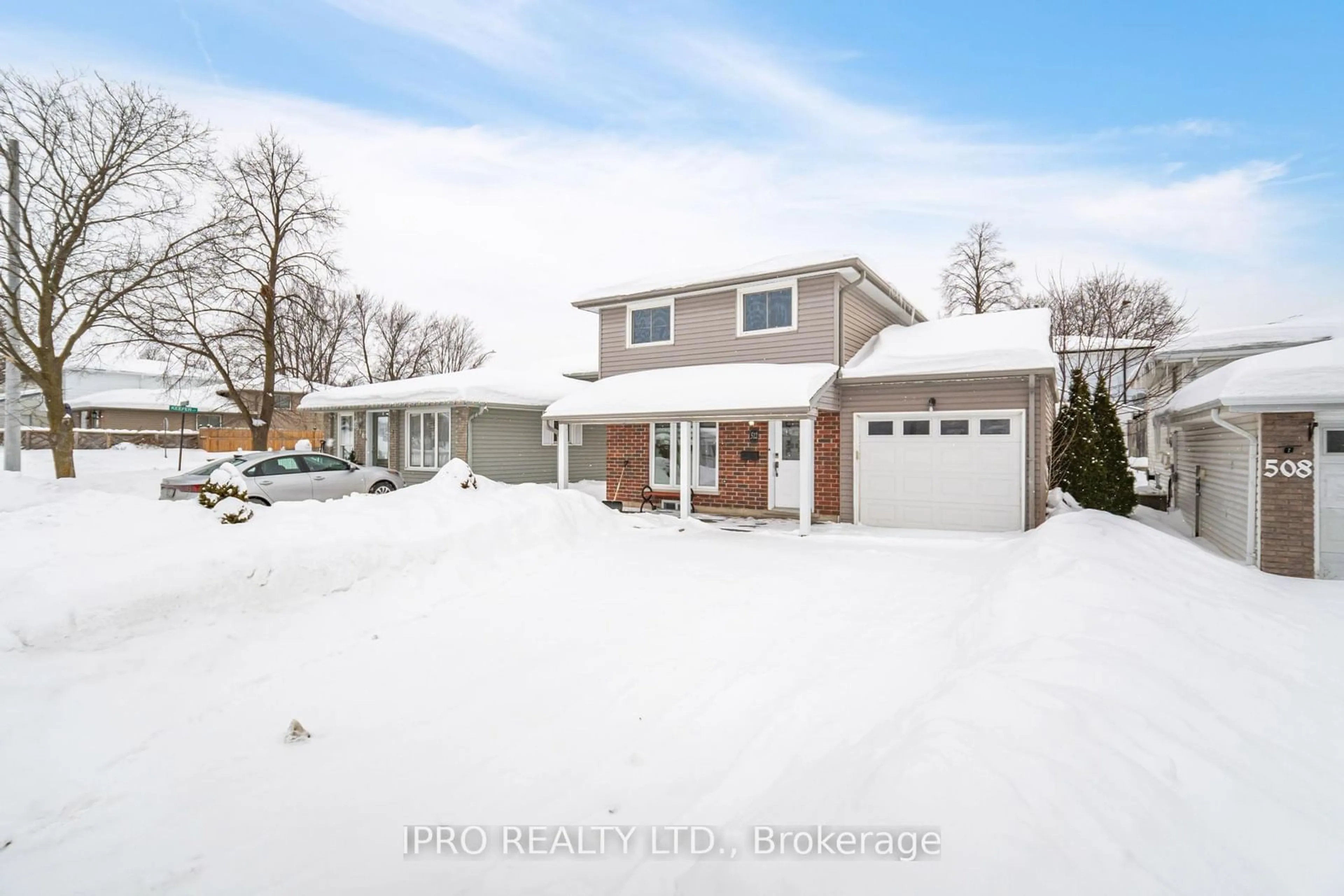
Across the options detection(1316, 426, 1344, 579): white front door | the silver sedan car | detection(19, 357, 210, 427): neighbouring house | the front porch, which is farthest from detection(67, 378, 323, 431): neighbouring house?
detection(1316, 426, 1344, 579): white front door

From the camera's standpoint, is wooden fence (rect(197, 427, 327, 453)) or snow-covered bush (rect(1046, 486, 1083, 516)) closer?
snow-covered bush (rect(1046, 486, 1083, 516))

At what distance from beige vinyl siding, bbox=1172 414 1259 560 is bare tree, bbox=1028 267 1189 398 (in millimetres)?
8977

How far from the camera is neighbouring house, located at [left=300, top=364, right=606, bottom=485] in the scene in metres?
16.5

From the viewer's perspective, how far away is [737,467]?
42.7ft

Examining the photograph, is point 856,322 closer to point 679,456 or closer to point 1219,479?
point 679,456

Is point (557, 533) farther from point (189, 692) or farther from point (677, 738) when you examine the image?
point (677, 738)

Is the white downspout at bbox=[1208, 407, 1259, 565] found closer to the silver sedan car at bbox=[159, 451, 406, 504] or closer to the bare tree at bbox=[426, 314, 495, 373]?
the silver sedan car at bbox=[159, 451, 406, 504]

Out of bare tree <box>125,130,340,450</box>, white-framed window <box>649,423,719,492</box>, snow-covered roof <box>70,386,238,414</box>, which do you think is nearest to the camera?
A: white-framed window <box>649,423,719,492</box>

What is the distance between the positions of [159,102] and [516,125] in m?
8.15

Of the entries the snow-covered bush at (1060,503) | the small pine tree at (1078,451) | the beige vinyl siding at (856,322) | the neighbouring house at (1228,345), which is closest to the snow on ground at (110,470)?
the beige vinyl siding at (856,322)

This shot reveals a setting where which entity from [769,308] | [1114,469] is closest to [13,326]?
[769,308]

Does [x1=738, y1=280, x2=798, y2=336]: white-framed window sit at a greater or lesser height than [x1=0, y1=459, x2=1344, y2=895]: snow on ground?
greater

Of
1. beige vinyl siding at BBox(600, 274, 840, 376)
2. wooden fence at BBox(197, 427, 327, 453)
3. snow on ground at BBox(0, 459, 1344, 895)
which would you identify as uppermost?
beige vinyl siding at BBox(600, 274, 840, 376)

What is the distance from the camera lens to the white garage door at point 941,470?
10.5m
